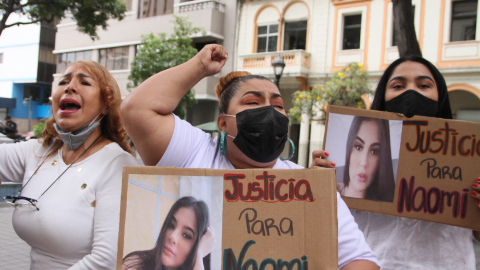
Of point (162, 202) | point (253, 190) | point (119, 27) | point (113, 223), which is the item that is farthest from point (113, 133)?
point (119, 27)

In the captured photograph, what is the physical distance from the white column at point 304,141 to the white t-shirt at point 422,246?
14495 millimetres

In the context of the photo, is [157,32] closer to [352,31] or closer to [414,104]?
[352,31]

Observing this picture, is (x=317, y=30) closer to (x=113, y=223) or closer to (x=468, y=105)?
(x=468, y=105)

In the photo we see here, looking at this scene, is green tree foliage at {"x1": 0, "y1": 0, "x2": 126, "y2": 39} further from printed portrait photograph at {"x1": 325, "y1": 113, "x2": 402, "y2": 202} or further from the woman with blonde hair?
printed portrait photograph at {"x1": 325, "y1": 113, "x2": 402, "y2": 202}

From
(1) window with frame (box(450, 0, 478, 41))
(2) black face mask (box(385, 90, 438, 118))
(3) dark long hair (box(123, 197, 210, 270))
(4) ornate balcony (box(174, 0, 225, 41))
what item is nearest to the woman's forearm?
(3) dark long hair (box(123, 197, 210, 270))

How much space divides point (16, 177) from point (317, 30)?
16.1m

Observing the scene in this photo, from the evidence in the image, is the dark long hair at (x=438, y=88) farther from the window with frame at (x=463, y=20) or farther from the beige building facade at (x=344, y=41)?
the window with frame at (x=463, y=20)

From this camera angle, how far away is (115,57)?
72.5 ft

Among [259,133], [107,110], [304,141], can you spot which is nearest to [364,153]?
[259,133]

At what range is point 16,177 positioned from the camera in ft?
7.05

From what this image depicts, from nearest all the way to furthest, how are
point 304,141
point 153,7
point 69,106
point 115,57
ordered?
1. point 69,106
2. point 304,141
3. point 153,7
4. point 115,57

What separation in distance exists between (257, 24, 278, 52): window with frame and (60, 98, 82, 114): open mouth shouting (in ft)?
54.5

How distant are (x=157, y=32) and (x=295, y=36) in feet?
22.8

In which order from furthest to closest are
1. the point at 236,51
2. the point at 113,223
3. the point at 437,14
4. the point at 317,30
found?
the point at 236,51
the point at 317,30
the point at 437,14
the point at 113,223
